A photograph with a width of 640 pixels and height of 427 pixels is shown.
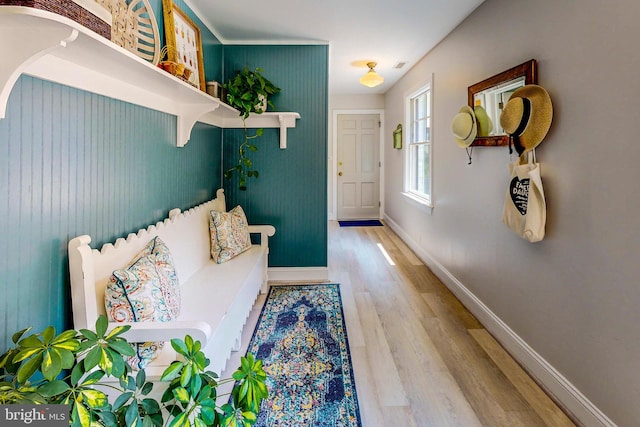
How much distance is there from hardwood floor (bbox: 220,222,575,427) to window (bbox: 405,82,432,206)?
1.39 meters

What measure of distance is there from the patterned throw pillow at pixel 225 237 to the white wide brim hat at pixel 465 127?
6.32ft

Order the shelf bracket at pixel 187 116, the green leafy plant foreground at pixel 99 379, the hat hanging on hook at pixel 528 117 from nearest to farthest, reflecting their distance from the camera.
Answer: the green leafy plant foreground at pixel 99 379 < the hat hanging on hook at pixel 528 117 < the shelf bracket at pixel 187 116

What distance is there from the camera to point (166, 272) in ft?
5.64

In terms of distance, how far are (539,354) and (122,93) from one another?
2.52 meters

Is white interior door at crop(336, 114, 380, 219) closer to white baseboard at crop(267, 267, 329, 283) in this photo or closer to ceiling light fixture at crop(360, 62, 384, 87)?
ceiling light fixture at crop(360, 62, 384, 87)

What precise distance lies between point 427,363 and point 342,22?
2657 millimetres

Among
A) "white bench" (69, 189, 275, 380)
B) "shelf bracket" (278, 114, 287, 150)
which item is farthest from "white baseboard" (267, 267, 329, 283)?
"shelf bracket" (278, 114, 287, 150)

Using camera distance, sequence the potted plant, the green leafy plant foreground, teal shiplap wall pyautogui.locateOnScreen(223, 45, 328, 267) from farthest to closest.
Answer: teal shiplap wall pyautogui.locateOnScreen(223, 45, 328, 267) < the potted plant < the green leafy plant foreground

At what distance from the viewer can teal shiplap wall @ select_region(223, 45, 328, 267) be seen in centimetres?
355

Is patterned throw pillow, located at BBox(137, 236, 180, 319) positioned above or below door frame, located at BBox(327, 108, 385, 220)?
below

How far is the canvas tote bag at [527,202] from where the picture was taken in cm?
194

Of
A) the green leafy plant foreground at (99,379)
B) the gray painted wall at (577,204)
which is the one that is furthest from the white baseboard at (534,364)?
the green leafy plant foreground at (99,379)

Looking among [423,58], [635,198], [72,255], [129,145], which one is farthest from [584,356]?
[423,58]

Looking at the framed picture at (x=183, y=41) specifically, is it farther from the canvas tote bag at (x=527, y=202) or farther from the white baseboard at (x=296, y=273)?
the canvas tote bag at (x=527, y=202)
